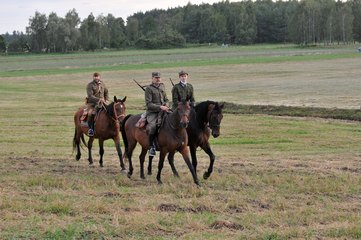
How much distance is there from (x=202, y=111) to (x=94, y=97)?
4.55 m

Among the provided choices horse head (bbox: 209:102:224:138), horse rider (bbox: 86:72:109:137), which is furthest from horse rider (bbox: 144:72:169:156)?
horse rider (bbox: 86:72:109:137)

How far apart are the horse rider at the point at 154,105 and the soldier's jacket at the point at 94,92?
3262 mm

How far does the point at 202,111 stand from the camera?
14.5 m

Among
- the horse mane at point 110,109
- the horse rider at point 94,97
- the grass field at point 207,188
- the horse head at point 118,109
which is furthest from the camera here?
the horse rider at point 94,97

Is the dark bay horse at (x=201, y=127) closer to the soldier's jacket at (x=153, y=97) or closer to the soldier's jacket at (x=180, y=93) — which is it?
the soldier's jacket at (x=180, y=93)

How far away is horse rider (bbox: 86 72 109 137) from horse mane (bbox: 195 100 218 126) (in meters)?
4.17

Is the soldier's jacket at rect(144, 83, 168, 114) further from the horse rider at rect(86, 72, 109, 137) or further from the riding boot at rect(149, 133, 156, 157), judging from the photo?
the horse rider at rect(86, 72, 109, 137)

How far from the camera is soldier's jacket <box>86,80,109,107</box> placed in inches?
703

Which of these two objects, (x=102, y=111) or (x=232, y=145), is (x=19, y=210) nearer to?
(x=102, y=111)

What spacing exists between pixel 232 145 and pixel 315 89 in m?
24.3

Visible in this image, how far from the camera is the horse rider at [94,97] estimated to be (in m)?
17.8

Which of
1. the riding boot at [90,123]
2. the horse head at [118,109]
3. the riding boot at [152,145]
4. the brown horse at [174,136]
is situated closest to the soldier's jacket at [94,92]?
the riding boot at [90,123]

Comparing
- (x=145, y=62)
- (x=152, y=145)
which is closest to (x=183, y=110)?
(x=152, y=145)

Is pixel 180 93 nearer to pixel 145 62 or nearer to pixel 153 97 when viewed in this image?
pixel 153 97
